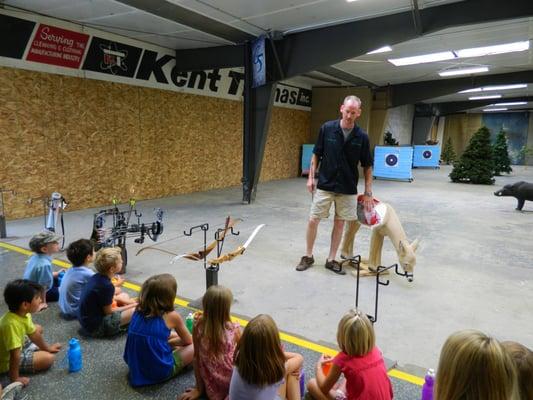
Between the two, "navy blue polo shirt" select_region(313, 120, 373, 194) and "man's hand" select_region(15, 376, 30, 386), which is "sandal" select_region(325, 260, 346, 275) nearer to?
"navy blue polo shirt" select_region(313, 120, 373, 194)

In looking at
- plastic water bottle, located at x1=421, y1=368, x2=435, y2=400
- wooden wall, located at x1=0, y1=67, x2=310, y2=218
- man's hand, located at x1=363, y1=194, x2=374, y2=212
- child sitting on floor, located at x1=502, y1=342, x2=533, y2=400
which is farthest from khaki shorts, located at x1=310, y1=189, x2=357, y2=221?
child sitting on floor, located at x1=502, y1=342, x2=533, y2=400

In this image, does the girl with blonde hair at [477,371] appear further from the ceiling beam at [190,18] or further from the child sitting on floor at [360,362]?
the ceiling beam at [190,18]

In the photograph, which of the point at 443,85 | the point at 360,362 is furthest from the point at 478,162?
the point at 360,362


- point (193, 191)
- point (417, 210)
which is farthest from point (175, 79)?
point (417, 210)

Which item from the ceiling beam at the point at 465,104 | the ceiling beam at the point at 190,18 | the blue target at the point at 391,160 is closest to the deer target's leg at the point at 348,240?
the ceiling beam at the point at 190,18

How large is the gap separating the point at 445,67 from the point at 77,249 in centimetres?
1053

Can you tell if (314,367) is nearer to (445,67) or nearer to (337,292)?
(337,292)

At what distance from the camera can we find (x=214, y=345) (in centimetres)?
183

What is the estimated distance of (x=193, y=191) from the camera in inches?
361

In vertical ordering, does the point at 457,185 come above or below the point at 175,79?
below

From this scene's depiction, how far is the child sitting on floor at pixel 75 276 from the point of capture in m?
2.66

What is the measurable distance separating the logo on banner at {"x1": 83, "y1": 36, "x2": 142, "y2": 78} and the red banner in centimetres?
17

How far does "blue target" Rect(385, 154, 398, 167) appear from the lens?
41.7 feet

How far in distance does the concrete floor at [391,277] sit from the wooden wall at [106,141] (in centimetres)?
65
